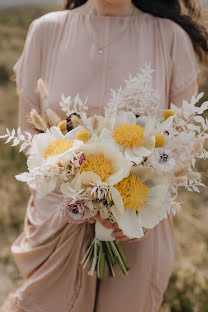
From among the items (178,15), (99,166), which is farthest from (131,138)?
(178,15)

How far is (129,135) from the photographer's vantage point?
114 cm

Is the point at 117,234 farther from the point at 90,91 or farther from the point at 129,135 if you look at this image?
the point at 90,91

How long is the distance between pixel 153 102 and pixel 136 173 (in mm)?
283

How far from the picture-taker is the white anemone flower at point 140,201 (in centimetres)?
111

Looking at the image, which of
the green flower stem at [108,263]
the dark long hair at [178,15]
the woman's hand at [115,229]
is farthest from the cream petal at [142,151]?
the dark long hair at [178,15]

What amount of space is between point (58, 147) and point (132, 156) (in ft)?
0.72

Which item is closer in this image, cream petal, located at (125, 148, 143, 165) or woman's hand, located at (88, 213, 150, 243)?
cream petal, located at (125, 148, 143, 165)

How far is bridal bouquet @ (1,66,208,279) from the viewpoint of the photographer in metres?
1.08

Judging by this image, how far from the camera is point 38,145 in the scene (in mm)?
1155

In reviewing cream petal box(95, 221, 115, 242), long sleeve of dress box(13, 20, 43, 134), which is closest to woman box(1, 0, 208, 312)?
long sleeve of dress box(13, 20, 43, 134)

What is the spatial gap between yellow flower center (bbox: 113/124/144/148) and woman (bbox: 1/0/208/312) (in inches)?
19.2

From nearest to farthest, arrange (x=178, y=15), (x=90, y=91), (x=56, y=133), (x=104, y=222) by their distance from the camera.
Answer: (x=56, y=133)
(x=104, y=222)
(x=90, y=91)
(x=178, y=15)

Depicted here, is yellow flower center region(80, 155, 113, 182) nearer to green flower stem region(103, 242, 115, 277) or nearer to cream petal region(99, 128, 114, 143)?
cream petal region(99, 128, 114, 143)

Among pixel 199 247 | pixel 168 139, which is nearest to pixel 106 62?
pixel 168 139
